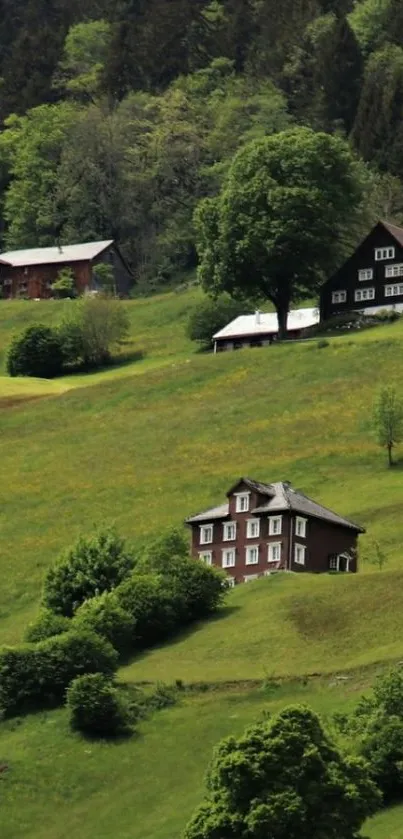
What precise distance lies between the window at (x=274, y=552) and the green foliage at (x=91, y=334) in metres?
57.2

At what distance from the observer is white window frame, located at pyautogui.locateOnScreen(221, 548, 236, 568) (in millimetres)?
110875

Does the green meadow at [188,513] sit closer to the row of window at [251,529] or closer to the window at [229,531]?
the row of window at [251,529]

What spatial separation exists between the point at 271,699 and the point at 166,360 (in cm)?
7187

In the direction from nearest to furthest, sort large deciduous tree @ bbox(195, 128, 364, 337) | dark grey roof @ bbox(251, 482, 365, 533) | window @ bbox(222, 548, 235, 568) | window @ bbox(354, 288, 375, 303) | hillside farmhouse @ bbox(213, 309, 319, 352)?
dark grey roof @ bbox(251, 482, 365, 533) → window @ bbox(222, 548, 235, 568) → hillside farmhouse @ bbox(213, 309, 319, 352) → large deciduous tree @ bbox(195, 128, 364, 337) → window @ bbox(354, 288, 375, 303)

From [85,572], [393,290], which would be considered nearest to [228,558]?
[85,572]

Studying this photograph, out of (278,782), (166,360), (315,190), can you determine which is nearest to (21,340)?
(166,360)

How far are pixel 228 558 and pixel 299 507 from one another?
4.35 m

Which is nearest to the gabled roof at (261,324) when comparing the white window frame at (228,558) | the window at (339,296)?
the window at (339,296)

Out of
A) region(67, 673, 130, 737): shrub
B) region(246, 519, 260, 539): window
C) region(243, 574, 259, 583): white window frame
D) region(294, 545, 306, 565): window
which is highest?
region(246, 519, 260, 539): window

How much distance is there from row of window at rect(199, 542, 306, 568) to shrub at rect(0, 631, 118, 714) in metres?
11.5

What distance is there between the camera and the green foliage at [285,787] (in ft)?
244

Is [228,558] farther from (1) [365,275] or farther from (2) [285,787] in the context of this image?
(1) [365,275]

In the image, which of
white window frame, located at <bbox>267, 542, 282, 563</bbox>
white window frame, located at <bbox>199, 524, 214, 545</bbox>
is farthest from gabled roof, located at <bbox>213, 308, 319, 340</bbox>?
white window frame, located at <bbox>267, 542, 282, 563</bbox>

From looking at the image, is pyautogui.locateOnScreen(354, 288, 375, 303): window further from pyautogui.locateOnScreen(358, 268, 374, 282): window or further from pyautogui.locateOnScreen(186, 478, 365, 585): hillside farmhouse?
pyautogui.locateOnScreen(186, 478, 365, 585): hillside farmhouse
